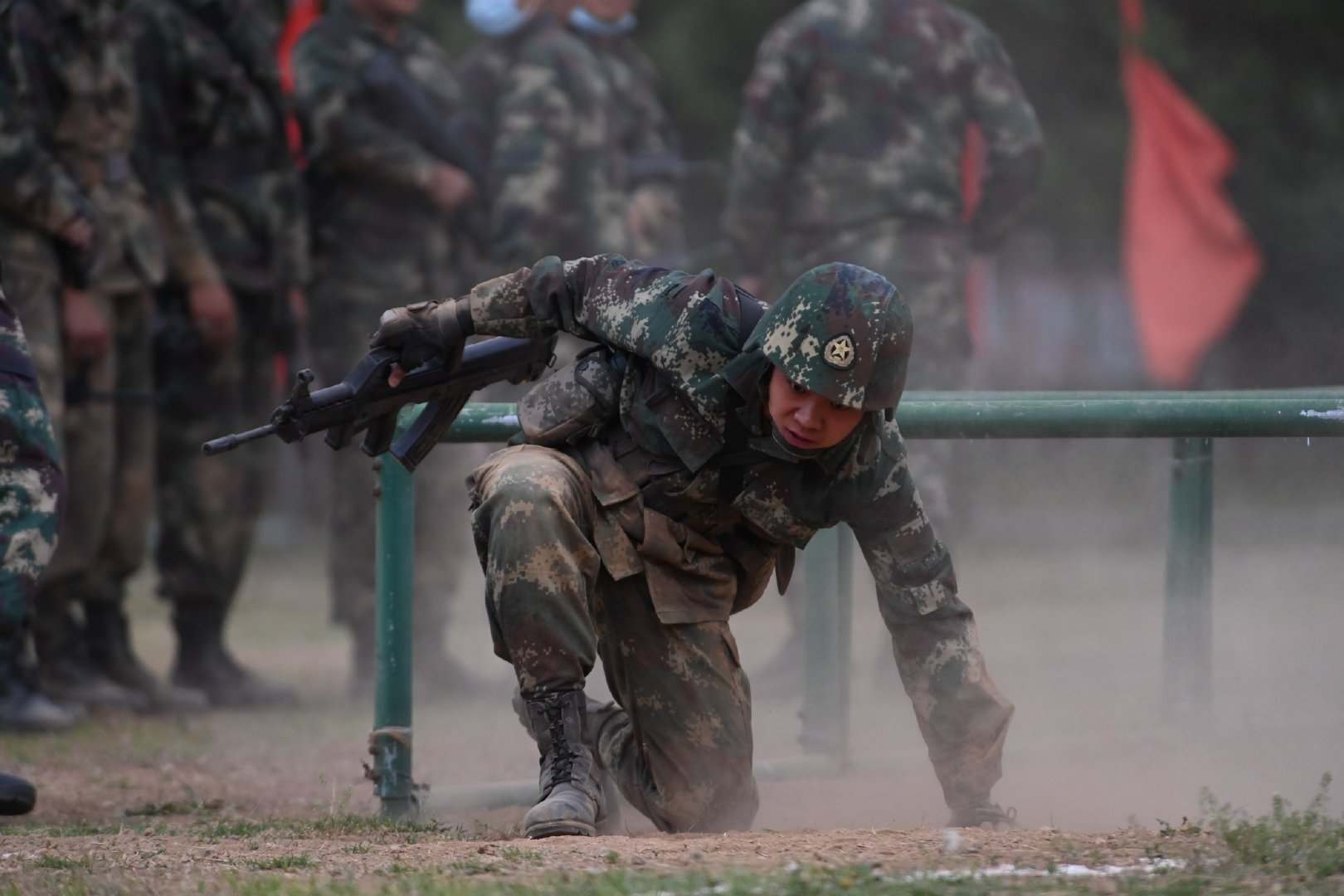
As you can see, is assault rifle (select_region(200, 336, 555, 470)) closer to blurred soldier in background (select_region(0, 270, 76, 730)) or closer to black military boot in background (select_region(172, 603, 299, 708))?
blurred soldier in background (select_region(0, 270, 76, 730))

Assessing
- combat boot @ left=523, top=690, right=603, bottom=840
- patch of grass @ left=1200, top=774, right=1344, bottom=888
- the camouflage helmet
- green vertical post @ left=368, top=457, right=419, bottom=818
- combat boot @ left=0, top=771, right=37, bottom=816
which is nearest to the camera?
patch of grass @ left=1200, top=774, right=1344, bottom=888

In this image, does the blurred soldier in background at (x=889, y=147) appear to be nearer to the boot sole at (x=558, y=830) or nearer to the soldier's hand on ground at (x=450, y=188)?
the soldier's hand on ground at (x=450, y=188)

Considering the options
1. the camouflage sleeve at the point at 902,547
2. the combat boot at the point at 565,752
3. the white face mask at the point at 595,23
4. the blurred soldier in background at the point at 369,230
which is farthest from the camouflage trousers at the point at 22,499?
the white face mask at the point at 595,23

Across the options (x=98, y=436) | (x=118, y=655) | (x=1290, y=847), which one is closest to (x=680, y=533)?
(x=1290, y=847)

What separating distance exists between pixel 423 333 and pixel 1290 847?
2.08 metres

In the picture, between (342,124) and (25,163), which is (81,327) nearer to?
(25,163)

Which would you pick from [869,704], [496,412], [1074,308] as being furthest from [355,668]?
[1074,308]

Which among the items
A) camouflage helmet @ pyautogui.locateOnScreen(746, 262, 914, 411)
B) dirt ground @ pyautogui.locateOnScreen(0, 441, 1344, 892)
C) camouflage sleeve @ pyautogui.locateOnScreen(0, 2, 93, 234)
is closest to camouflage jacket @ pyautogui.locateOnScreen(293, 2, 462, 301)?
camouflage sleeve @ pyautogui.locateOnScreen(0, 2, 93, 234)

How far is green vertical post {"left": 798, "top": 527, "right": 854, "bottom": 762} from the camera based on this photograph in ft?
17.7

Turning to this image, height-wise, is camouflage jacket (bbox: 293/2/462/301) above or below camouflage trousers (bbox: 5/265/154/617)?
above

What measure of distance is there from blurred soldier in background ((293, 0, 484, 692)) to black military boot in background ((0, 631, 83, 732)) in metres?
1.47

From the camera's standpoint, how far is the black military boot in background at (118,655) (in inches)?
276

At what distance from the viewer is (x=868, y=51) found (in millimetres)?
7133

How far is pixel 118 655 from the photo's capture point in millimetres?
7055
